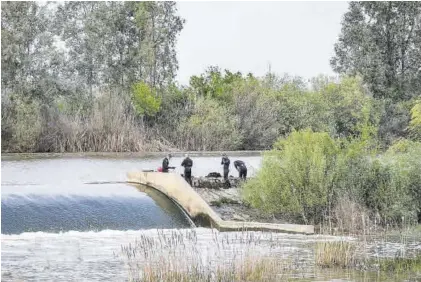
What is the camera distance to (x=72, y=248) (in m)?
19.7

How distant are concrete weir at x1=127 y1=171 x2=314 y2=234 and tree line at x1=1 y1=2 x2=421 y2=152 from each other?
1689cm

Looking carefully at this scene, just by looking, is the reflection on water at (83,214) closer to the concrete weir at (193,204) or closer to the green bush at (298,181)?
the concrete weir at (193,204)

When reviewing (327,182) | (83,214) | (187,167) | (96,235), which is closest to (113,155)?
(187,167)

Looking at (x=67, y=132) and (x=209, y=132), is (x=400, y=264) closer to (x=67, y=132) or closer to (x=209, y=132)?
(x=67, y=132)

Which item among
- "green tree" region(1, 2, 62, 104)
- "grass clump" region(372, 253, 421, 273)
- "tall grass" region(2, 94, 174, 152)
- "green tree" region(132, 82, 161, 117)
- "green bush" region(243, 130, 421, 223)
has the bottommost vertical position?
"grass clump" region(372, 253, 421, 273)

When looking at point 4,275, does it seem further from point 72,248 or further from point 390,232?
point 390,232

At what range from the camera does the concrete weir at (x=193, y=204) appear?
74.2 ft

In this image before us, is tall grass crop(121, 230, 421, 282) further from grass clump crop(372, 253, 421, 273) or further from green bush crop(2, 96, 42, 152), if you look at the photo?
green bush crop(2, 96, 42, 152)

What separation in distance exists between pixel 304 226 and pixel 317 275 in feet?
21.1

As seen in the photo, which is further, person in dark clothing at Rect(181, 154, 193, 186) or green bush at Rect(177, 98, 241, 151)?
green bush at Rect(177, 98, 241, 151)

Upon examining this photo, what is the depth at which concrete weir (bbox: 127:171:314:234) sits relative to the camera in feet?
74.2

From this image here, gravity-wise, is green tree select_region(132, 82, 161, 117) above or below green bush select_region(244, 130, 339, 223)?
above

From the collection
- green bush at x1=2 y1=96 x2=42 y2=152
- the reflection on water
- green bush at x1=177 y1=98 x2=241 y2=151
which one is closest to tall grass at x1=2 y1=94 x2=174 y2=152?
green bush at x1=2 y1=96 x2=42 y2=152

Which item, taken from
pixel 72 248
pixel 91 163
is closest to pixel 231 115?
pixel 91 163
